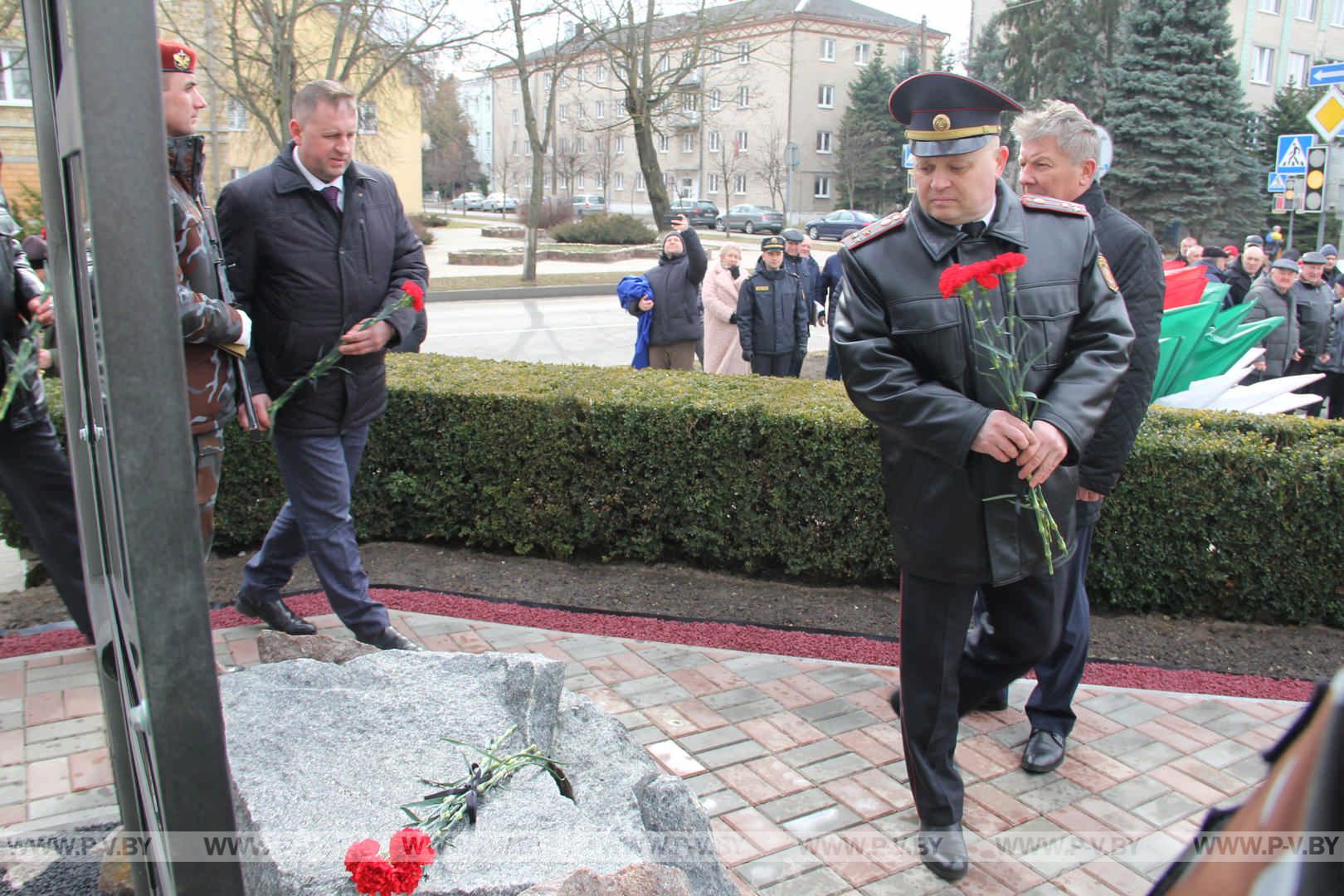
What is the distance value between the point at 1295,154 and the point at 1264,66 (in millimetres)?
39977

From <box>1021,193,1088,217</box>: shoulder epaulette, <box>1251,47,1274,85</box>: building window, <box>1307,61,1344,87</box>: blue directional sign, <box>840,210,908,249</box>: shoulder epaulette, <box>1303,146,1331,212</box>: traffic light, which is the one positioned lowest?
<box>840,210,908,249</box>: shoulder epaulette

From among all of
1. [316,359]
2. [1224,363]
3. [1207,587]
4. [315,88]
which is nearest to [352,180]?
[315,88]

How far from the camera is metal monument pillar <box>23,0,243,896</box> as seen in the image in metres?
1.36

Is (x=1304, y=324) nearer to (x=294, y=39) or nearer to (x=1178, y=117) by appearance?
(x=294, y=39)

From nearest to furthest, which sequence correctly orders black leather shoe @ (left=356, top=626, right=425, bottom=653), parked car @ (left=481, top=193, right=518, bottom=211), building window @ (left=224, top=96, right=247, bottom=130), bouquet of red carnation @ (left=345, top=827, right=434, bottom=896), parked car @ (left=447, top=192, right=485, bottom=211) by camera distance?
bouquet of red carnation @ (left=345, top=827, right=434, bottom=896) → black leather shoe @ (left=356, top=626, right=425, bottom=653) → building window @ (left=224, top=96, right=247, bottom=130) → parked car @ (left=481, top=193, right=518, bottom=211) → parked car @ (left=447, top=192, right=485, bottom=211)

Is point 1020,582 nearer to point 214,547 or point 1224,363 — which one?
point 214,547

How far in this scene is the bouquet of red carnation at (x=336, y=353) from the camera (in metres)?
3.97

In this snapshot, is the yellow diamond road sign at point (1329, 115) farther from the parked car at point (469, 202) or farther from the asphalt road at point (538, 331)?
the parked car at point (469, 202)

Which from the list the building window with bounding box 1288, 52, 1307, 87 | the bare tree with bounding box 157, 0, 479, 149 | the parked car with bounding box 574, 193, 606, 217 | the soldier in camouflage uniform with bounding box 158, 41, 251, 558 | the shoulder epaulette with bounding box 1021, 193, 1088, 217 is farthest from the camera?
the parked car with bounding box 574, 193, 606, 217

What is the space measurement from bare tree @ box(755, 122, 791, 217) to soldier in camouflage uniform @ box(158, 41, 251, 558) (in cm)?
5264

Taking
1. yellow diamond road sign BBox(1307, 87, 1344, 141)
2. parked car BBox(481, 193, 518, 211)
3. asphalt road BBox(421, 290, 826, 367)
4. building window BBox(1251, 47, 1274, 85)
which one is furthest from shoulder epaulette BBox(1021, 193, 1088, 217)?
parked car BBox(481, 193, 518, 211)

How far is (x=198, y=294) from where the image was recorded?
351 centimetres

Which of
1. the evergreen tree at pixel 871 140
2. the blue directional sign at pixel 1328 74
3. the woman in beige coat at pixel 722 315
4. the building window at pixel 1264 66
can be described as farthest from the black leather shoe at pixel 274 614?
the building window at pixel 1264 66

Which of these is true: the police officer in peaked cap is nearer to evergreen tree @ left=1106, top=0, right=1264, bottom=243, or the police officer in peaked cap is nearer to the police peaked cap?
the police peaked cap
